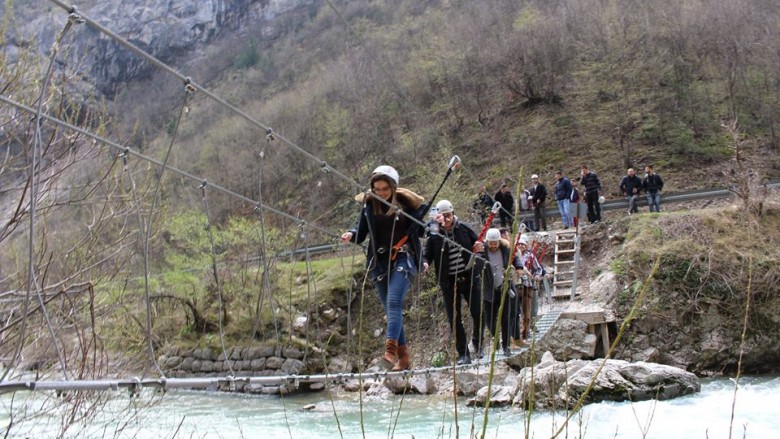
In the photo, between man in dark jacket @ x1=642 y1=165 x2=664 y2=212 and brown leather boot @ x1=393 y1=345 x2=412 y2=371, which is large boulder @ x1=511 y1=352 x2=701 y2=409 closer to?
brown leather boot @ x1=393 y1=345 x2=412 y2=371

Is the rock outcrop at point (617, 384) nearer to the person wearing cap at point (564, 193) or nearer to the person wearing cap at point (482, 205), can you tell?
the person wearing cap at point (482, 205)

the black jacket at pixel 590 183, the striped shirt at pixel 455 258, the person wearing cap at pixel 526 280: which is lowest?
the person wearing cap at pixel 526 280

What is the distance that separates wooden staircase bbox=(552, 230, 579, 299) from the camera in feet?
32.7

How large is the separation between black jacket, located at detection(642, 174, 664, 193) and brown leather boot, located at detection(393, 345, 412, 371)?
922 centimetres

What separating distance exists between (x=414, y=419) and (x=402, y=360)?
8.40 feet

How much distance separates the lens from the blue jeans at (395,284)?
3.84m

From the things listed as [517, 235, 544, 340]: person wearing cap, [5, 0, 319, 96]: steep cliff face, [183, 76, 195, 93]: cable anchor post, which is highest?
[5, 0, 319, 96]: steep cliff face

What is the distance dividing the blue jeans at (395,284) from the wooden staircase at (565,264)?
19.0ft

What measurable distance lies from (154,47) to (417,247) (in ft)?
198

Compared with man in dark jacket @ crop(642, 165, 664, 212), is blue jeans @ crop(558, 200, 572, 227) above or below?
below

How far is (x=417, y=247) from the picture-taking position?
3.98 meters

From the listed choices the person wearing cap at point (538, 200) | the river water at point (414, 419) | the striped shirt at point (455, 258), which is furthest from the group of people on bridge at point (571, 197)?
the striped shirt at point (455, 258)

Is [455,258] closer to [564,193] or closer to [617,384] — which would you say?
[617,384]

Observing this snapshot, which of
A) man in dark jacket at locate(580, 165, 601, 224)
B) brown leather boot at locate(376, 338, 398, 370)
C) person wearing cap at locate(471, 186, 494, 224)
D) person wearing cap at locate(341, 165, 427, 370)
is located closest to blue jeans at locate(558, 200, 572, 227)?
man in dark jacket at locate(580, 165, 601, 224)
